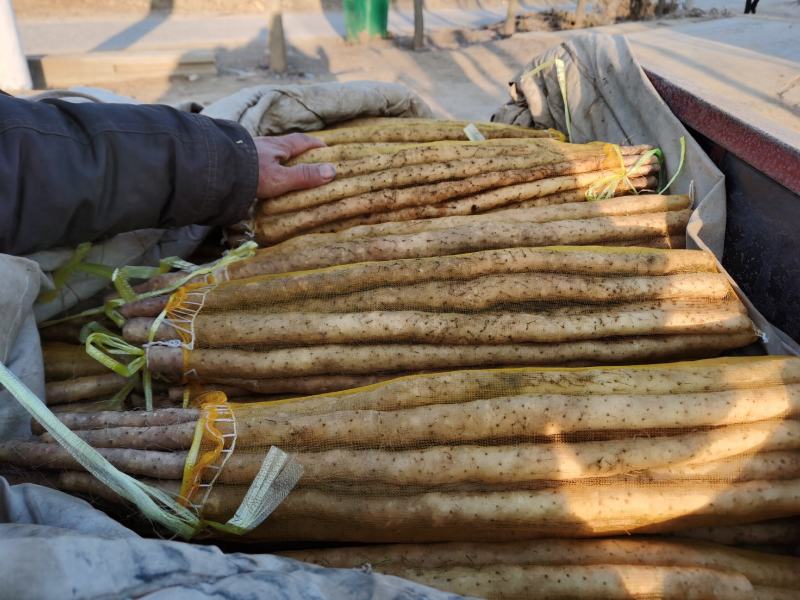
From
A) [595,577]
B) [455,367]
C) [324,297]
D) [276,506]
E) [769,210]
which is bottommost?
[595,577]

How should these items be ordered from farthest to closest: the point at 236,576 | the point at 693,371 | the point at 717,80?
the point at 717,80 → the point at 693,371 → the point at 236,576

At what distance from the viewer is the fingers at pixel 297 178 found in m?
2.16

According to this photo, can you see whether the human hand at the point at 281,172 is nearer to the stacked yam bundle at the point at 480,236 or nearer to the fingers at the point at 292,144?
the fingers at the point at 292,144

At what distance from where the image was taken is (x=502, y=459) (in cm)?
142

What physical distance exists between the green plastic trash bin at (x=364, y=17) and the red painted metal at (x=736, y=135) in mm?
Answer: 12395

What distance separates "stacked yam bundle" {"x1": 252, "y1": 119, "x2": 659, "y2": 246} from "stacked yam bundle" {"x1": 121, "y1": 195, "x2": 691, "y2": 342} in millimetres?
102

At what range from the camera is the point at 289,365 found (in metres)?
1.71

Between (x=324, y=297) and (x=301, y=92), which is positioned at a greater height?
(x=301, y=92)

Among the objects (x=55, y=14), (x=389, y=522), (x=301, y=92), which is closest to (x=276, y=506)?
(x=389, y=522)

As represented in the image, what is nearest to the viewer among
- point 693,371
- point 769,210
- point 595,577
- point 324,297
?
point 595,577

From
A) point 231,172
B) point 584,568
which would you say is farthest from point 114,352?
point 584,568

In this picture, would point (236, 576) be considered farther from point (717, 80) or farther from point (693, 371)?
point (717, 80)

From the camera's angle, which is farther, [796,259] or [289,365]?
[796,259]

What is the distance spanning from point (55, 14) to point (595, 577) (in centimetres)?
1822
